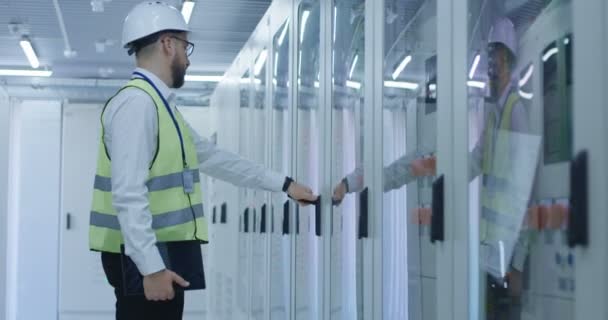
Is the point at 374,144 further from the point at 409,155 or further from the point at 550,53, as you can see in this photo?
the point at 550,53

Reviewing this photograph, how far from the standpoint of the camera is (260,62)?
5.43 metres

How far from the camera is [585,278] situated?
1.57 m

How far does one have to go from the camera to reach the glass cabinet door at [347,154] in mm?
3139

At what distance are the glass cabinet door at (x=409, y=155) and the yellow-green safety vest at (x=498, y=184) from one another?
0.28 m

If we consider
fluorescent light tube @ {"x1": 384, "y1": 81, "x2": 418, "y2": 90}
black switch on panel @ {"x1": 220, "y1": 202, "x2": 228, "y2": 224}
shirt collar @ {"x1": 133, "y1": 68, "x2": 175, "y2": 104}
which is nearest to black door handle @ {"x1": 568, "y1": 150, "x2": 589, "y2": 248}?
fluorescent light tube @ {"x1": 384, "y1": 81, "x2": 418, "y2": 90}

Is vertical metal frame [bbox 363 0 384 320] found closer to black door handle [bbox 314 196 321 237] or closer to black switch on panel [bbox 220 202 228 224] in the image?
black door handle [bbox 314 196 321 237]

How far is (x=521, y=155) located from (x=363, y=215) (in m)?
1.01

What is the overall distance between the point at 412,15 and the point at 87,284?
388 inches

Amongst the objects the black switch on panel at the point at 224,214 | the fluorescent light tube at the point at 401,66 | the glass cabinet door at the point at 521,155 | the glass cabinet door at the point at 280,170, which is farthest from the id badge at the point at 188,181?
the black switch on panel at the point at 224,214

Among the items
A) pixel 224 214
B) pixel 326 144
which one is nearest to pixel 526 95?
pixel 326 144

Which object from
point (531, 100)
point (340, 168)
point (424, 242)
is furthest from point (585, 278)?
point (340, 168)

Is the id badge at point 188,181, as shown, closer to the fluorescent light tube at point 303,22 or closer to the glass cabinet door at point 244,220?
the fluorescent light tube at point 303,22

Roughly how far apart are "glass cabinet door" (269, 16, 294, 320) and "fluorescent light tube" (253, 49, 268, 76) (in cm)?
37

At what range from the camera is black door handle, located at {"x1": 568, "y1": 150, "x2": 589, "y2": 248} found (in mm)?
1530
